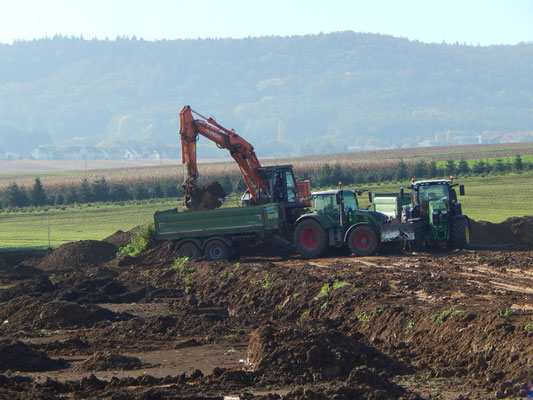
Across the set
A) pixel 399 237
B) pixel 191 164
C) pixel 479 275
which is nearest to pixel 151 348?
pixel 479 275

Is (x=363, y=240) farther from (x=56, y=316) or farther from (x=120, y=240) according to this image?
(x=120, y=240)

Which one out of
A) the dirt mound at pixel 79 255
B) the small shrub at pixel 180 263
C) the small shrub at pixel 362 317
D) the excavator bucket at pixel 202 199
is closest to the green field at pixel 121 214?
the excavator bucket at pixel 202 199

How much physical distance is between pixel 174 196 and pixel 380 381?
5646 cm

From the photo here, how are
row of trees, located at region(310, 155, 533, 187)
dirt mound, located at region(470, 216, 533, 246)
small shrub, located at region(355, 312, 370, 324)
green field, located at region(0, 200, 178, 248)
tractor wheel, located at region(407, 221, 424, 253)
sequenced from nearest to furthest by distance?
small shrub, located at region(355, 312, 370, 324), tractor wheel, located at region(407, 221, 424, 253), dirt mound, located at region(470, 216, 533, 246), green field, located at region(0, 200, 178, 248), row of trees, located at region(310, 155, 533, 187)

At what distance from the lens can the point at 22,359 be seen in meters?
13.7

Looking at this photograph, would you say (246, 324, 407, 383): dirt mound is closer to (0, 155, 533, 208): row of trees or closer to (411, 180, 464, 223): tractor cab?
(411, 180, 464, 223): tractor cab

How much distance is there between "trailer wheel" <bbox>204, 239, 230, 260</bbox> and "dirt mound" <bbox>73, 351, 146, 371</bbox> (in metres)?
13.6

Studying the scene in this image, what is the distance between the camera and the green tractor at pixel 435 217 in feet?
82.5

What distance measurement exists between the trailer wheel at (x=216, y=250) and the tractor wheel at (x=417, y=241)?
592 centimetres

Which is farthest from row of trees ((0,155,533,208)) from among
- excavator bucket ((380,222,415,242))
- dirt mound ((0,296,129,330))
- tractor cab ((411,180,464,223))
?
dirt mound ((0,296,129,330))

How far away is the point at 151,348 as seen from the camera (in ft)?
50.4

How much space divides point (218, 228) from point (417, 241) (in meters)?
6.43

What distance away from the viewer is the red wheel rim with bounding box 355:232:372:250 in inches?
1006

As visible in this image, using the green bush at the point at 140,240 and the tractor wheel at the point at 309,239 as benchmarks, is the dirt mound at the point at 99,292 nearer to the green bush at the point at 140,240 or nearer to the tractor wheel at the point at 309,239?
the tractor wheel at the point at 309,239
